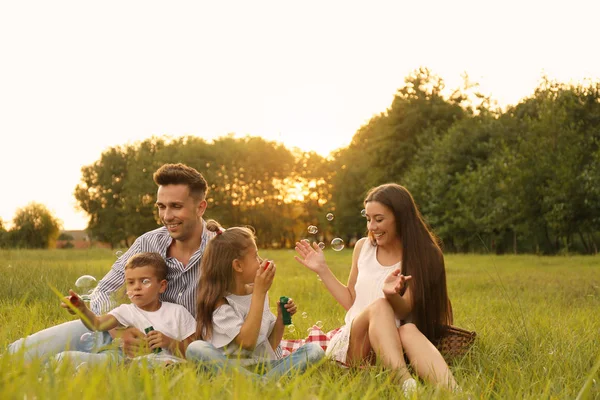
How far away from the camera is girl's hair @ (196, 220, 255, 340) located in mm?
4379

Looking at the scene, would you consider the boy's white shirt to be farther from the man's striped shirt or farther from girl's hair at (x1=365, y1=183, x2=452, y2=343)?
girl's hair at (x1=365, y1=183, x2=452, y2=343)

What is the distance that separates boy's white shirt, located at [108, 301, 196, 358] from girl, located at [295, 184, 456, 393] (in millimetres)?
1007

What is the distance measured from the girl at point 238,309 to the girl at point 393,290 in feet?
1.59

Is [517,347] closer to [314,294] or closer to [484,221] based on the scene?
[314,294]

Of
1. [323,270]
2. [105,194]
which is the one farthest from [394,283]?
[105,194]

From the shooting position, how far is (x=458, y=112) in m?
42.2

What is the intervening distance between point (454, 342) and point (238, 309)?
1.59 meters

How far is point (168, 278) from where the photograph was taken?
4980mm

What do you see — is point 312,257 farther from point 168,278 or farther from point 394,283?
point 168,278

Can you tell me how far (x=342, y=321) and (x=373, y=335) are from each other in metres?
2.98

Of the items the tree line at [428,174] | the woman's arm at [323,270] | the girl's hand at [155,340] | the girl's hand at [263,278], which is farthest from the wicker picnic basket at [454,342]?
the tree line at [428,174]

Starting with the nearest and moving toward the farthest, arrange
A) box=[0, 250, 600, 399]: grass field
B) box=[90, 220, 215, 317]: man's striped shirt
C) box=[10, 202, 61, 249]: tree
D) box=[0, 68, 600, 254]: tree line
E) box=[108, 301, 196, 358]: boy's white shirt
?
box=[0, 250, 600, 399]: grass field
box=[108, 301, 196, 358]: boy's white shirt
box=[90, 220, 215, 317]: man's striped shirt
box=[0, 68, 600, 254]: tree line
box=[10, 202, 61, 249]: tree

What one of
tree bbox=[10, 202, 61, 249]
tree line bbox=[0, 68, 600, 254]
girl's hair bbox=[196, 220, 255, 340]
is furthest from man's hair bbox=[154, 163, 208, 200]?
tree bbox=[10, 202, 61, 249]

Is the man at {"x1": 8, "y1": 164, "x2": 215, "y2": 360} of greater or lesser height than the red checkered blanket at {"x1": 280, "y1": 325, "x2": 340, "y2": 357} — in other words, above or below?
above
